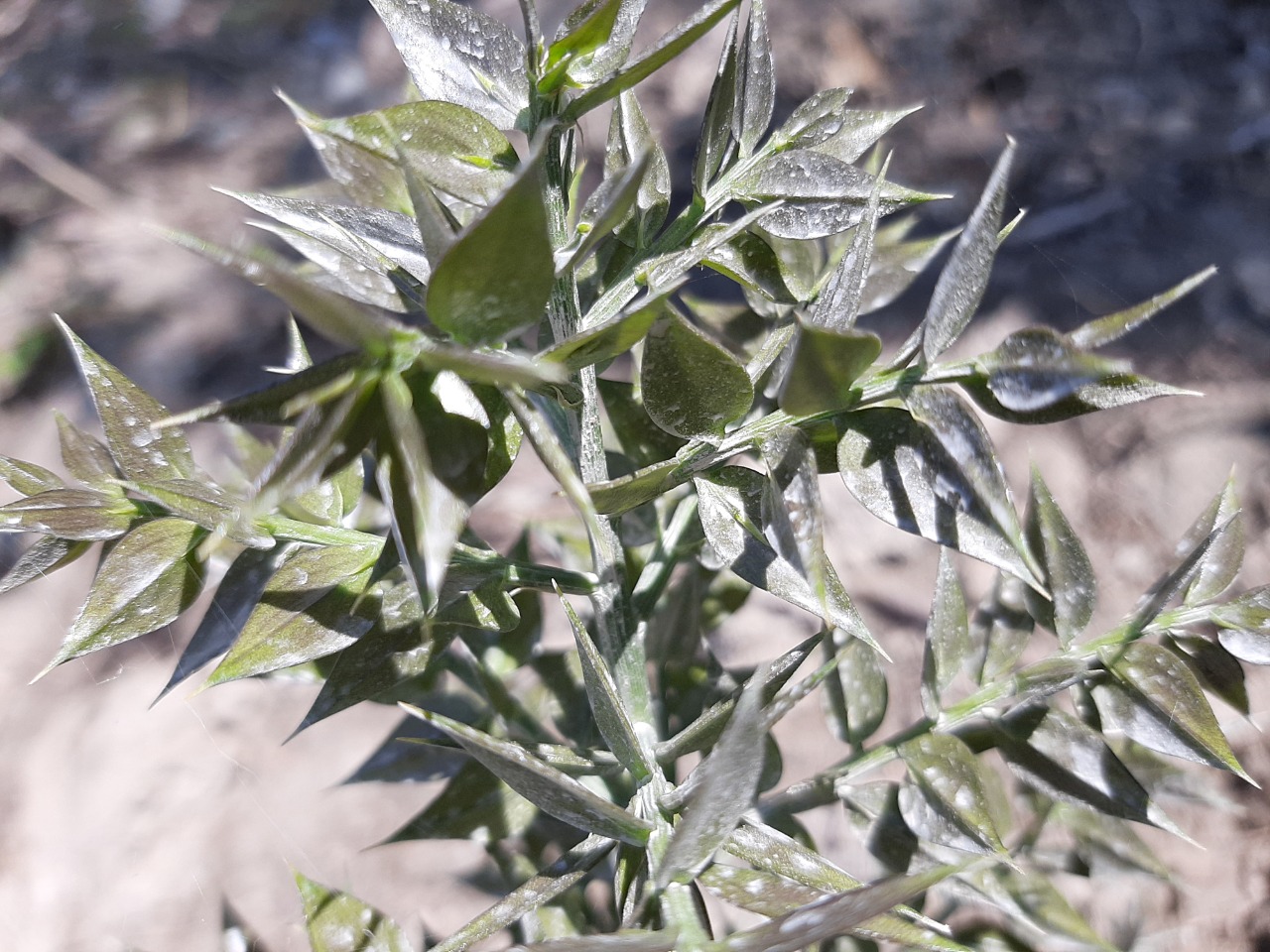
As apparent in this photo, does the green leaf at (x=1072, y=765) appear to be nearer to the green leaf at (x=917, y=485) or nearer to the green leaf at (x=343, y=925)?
the green leaf at (x=917, y=485)

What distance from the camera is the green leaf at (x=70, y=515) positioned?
417 mm

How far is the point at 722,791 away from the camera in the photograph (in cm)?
33

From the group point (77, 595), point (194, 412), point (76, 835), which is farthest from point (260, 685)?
point (194, 412)

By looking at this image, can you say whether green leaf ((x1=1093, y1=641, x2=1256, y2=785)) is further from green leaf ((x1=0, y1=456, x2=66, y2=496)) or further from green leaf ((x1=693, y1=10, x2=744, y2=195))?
green leaf ((x1=0, y1=456, x2=66, y2=496))

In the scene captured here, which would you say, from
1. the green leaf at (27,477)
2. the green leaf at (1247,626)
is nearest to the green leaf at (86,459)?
the green leaf at (27,477)

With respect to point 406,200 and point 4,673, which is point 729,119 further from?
point 4,673

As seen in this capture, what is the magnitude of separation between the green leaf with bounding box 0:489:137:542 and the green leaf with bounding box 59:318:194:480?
19 mm

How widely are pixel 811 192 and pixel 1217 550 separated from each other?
13.1 inches

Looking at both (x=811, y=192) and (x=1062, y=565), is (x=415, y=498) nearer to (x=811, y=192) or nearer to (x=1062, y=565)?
(x=811, y=192)

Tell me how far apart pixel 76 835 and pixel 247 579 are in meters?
1.01

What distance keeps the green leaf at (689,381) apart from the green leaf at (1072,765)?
30 cm

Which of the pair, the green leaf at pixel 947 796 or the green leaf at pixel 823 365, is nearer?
the green leaf at pixel 823 365

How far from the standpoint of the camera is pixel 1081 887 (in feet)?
3.43

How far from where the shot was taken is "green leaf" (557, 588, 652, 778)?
392 millimetres
